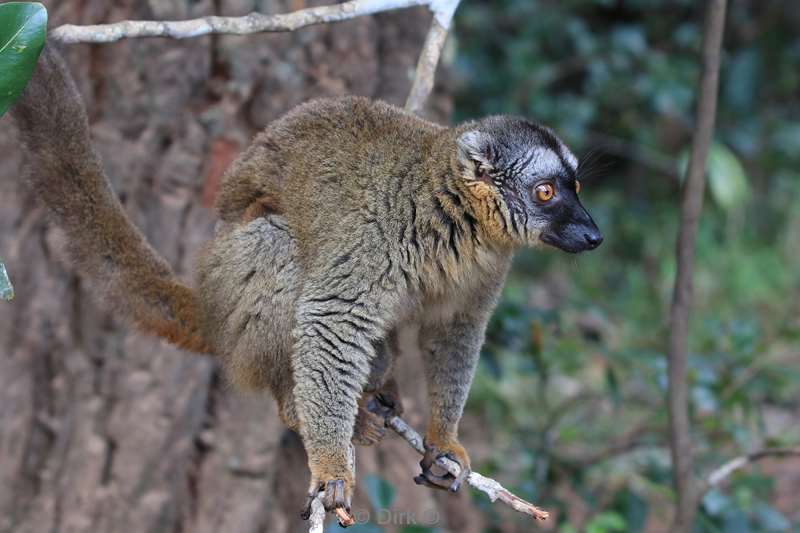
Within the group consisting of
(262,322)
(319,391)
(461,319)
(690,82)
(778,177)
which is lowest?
(319,391)

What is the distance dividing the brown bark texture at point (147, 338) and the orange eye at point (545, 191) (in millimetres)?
1876

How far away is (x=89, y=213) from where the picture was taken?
3.99m

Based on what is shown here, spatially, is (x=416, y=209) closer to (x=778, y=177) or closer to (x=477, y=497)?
(x=477, y=497)

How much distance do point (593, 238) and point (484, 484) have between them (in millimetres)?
1084

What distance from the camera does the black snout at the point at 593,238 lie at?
3674 millimetres

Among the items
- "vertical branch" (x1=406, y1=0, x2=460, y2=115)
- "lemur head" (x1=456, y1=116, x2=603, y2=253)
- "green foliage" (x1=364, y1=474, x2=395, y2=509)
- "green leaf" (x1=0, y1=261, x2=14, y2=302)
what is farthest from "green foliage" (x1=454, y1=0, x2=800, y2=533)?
"green leaf" (x1=0, y1=261, x2=14, y2=302)

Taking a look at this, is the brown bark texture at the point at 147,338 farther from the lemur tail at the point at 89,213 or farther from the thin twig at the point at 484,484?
the thin twig at the point at 484,484

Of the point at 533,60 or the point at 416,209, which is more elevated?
the point at 533,60

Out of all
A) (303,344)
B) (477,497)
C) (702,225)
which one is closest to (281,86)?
(303,344)

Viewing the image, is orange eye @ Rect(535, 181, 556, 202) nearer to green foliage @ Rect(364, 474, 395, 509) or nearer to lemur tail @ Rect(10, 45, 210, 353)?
lemur tail @ Rect(10, 45, 210, 353)

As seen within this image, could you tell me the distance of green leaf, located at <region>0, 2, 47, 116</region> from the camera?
3.21 meters

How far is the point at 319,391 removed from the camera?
358 cm

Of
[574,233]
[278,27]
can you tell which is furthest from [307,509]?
[278,27]

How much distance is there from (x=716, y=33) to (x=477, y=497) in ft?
9.92
